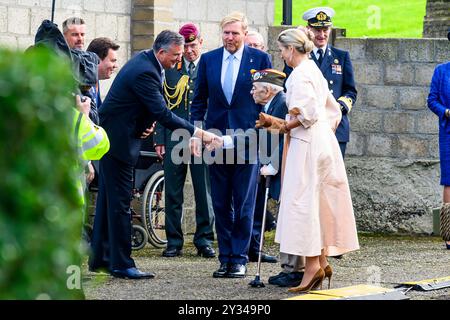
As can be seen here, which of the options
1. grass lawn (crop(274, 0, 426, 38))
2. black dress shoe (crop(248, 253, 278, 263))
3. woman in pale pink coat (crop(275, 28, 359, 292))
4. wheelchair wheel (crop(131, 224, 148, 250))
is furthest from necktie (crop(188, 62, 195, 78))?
grass lawn (crop(274, 0, 426, 38))

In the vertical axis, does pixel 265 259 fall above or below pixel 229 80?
below

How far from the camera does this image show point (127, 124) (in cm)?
915

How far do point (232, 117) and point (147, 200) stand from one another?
7.26ft

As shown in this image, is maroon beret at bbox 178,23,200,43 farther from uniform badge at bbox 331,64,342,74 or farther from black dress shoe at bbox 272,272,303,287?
black dress shoe at bbox 272,272,303,287

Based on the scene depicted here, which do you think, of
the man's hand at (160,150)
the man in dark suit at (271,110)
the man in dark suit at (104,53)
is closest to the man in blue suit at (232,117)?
the man in dark suit at (271,110)

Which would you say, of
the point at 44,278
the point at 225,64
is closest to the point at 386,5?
the point at 225,64

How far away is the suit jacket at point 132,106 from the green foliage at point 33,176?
571 centimetres

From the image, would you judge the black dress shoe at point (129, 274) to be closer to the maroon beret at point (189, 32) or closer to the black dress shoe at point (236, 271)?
the black dress shoe at point (236, 271)

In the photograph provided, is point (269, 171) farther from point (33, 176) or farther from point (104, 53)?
point (33, 176)

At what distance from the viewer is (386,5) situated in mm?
30969

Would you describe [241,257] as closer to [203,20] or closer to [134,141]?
[134,141]

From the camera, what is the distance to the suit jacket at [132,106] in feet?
29.8

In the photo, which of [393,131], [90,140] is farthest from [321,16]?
[90,140]
